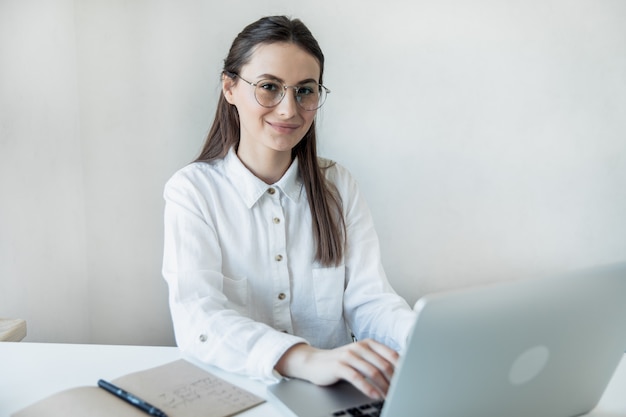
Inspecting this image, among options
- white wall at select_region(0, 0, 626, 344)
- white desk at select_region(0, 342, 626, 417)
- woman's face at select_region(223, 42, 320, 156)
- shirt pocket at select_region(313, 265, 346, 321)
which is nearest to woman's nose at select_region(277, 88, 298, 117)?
woman's face at select_region(223, 42, 320, 156)

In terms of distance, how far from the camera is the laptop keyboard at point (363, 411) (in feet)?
3.02

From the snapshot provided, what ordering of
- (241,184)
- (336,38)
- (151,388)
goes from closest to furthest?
(151,388) < (241,184) < (336,38)

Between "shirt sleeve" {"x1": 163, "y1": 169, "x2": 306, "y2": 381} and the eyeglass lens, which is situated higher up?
the eyeglass lens

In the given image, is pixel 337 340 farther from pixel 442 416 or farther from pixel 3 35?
pixel 3 35

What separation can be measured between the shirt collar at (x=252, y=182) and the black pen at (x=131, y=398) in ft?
2.16

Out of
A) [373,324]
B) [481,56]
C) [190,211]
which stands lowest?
[373,324]

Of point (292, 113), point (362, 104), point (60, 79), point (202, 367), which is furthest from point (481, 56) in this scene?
point (202, 367)

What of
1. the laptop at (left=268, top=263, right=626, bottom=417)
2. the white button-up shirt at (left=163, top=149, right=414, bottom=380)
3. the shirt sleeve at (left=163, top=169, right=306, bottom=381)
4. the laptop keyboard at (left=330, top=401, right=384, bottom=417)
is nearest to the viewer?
the laptop at (left=268, top=263, right=626, bottom=417)

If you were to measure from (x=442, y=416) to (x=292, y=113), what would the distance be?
2.92ft

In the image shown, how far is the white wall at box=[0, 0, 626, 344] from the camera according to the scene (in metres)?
2.18

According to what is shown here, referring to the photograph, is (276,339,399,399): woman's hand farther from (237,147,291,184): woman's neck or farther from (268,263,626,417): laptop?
(237,147,291,184): woman's neck

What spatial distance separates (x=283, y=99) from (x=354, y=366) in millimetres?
741

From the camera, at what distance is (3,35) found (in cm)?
176

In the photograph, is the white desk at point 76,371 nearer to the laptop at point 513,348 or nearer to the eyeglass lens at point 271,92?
the laptop at point 513,348
